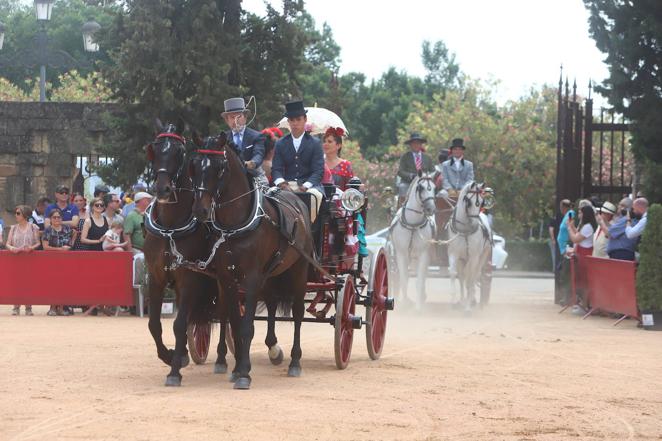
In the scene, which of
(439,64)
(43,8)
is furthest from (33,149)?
(439,64)

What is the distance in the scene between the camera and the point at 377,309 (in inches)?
506

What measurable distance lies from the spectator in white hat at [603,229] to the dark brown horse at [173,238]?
9.67 meters

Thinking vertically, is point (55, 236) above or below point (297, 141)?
below

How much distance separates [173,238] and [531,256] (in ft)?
111

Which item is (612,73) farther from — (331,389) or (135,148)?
(331,389)

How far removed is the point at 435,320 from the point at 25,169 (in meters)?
9.89

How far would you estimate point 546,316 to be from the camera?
19.8 meters

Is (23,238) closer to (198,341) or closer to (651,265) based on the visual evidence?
(198,341)

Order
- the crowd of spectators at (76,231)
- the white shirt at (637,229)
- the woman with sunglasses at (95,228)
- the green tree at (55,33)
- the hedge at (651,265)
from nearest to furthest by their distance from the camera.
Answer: the hedge at (651,265) < the white shirt at (637,229) < the crowd of spectators at (76,231) < the woman with sunglasses at (95,228) < the green tree at (55,33)

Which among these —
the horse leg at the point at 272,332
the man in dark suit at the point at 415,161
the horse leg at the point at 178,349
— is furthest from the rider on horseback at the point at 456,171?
the horse leg at the point at 178,349

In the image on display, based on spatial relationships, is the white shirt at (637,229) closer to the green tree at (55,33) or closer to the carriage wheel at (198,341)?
the carriage wheel at (198,341)

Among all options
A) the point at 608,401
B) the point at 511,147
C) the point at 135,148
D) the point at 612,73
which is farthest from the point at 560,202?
the point at 511,147

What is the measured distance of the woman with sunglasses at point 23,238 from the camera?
61.7 feet

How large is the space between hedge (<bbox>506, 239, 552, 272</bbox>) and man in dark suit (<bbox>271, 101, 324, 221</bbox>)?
3078cm
